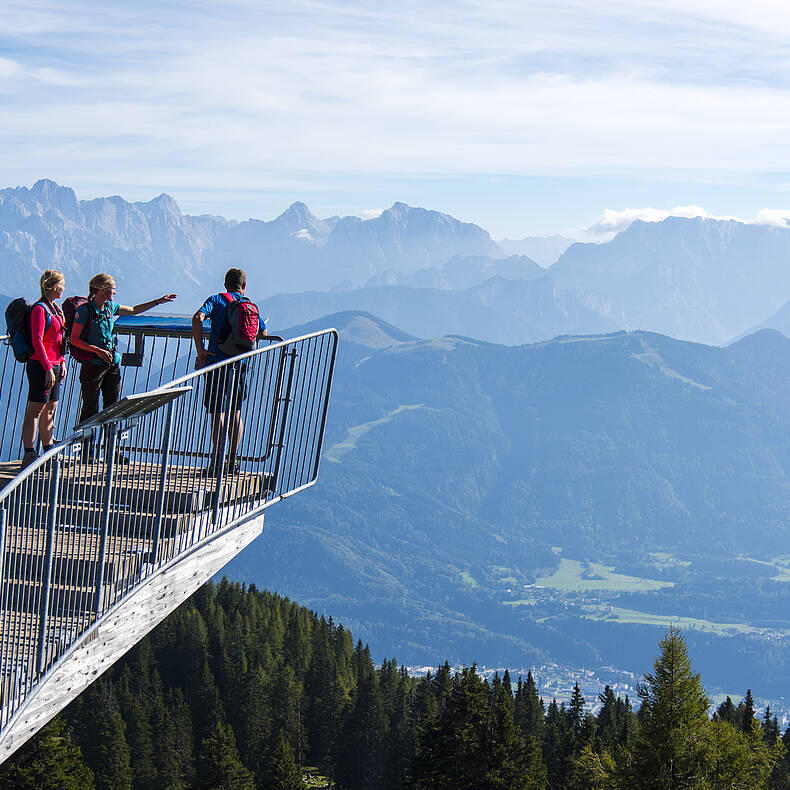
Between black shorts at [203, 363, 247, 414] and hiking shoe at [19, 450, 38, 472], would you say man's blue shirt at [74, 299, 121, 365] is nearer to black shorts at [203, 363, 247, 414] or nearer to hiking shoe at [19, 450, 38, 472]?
hiking shoe at [19, 450, 38, 472]

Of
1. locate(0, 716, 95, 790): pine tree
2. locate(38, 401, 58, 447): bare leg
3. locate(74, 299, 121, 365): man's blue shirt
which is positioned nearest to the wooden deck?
locate(38, 401, 58, 447): bare leg

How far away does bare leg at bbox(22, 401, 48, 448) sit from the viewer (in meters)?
10.6

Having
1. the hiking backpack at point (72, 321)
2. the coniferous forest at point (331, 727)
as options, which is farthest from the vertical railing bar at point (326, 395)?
the coniferous forest at point (331, 727)

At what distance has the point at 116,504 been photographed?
8.75m

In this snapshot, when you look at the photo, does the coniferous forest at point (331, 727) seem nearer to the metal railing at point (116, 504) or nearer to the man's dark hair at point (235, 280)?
the metal railing at point (116, 504)

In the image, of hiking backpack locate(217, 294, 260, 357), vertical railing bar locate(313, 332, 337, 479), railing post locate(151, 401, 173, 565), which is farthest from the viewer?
vertical railing bar locate(313, 332, 337, 479)

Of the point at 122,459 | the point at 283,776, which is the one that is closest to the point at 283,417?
the point at 122,459

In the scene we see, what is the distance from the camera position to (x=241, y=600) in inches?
3900

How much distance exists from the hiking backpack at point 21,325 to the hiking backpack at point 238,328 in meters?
1.78

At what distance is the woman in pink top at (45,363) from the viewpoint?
1005 centimetres

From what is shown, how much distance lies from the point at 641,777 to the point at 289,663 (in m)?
66.5

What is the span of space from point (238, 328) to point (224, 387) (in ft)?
3.33

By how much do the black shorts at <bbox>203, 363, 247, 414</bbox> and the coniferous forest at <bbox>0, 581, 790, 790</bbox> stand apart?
14.5 meters

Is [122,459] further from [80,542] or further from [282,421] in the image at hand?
[282,421]
